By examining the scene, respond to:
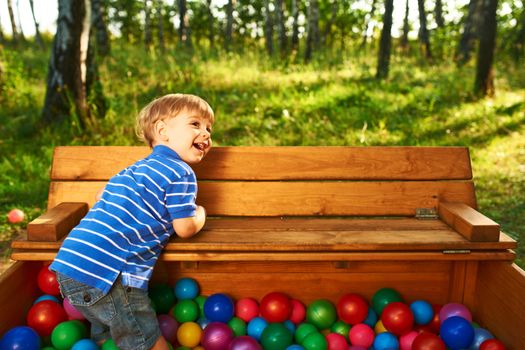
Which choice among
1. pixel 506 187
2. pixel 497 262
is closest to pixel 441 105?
pixel 506 187

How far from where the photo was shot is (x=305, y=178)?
3184 mm

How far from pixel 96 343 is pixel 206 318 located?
68cm

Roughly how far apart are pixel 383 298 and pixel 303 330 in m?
0.52

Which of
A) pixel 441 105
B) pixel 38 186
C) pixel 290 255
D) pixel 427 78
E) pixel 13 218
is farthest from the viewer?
pixel 427 78

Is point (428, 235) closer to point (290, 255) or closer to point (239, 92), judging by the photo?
point (290, 255)

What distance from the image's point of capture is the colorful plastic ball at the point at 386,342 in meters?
2.81

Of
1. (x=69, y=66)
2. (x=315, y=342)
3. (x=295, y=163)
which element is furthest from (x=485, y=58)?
(x=315, y=342)

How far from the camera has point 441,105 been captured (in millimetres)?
8398

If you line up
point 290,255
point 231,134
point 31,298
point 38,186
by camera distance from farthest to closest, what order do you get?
point 231,134
point 38,186
point 31,298
point 290,255

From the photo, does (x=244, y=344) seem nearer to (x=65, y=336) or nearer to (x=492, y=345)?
(x=65, y=336)

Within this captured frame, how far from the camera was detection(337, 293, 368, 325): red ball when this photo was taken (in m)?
2.96

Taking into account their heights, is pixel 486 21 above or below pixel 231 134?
above

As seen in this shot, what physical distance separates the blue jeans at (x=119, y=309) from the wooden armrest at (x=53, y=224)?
40 cm

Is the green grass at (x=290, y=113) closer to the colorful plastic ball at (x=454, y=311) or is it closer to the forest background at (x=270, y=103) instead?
the forest background at (x=270, y=103)
